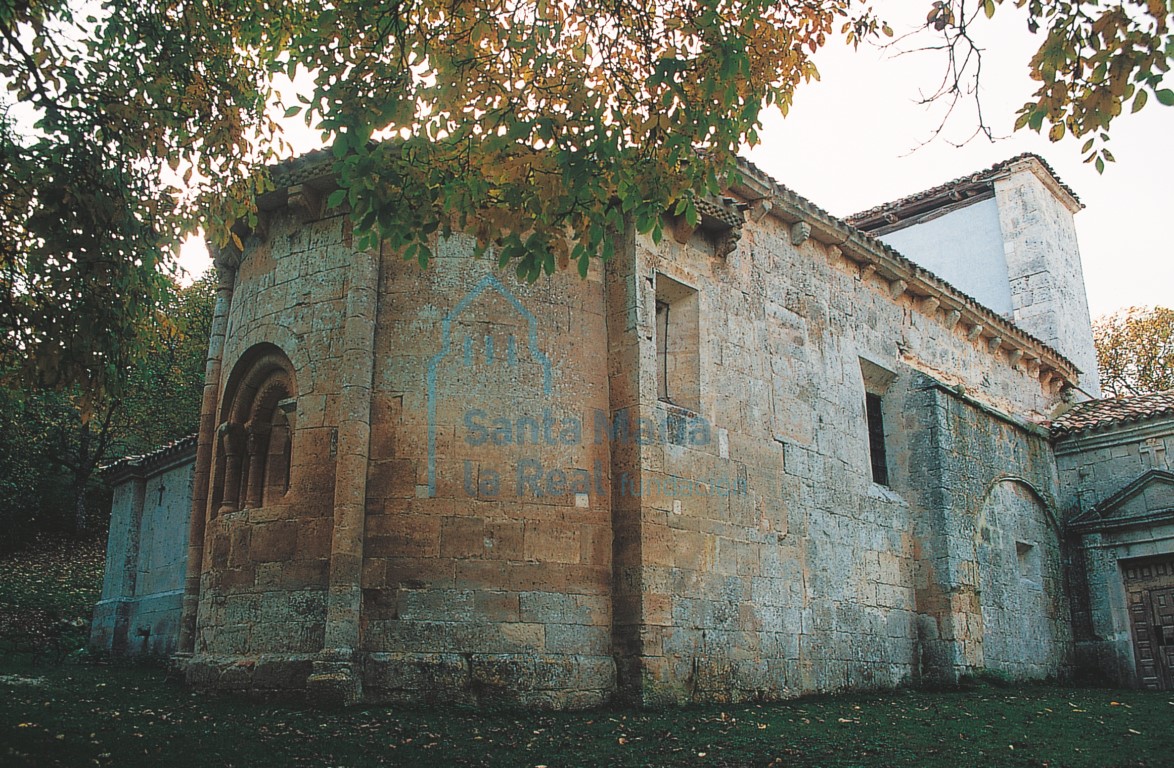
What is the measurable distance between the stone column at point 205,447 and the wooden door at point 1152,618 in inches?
517

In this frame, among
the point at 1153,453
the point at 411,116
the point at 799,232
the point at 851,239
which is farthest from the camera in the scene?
the point at 1153,453

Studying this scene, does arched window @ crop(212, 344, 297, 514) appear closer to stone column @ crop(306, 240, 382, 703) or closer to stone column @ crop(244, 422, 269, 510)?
stone column @ crop(244, 422, 269, 510)

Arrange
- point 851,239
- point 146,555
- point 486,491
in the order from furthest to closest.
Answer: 1. point 146,555
2. point 851,239
3. point 486,491

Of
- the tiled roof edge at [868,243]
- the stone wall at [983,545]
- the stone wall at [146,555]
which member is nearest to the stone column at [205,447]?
the stone wall at [146,555]

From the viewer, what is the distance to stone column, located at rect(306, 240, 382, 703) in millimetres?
7742

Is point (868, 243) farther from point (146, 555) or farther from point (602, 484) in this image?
point (146, 555)

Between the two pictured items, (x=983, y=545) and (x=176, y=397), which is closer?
(x=983, y=545)

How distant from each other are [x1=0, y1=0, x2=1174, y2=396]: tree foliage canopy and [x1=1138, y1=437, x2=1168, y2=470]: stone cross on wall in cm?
1094

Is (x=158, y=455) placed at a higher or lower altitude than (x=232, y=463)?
higher

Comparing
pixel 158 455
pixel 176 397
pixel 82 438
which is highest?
pixel 176 397

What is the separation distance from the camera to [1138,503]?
47.8 ft

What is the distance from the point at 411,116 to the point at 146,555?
1168 cm

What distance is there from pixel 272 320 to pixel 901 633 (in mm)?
8315

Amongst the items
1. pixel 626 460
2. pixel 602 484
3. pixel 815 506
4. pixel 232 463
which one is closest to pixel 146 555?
pixel 232 463
